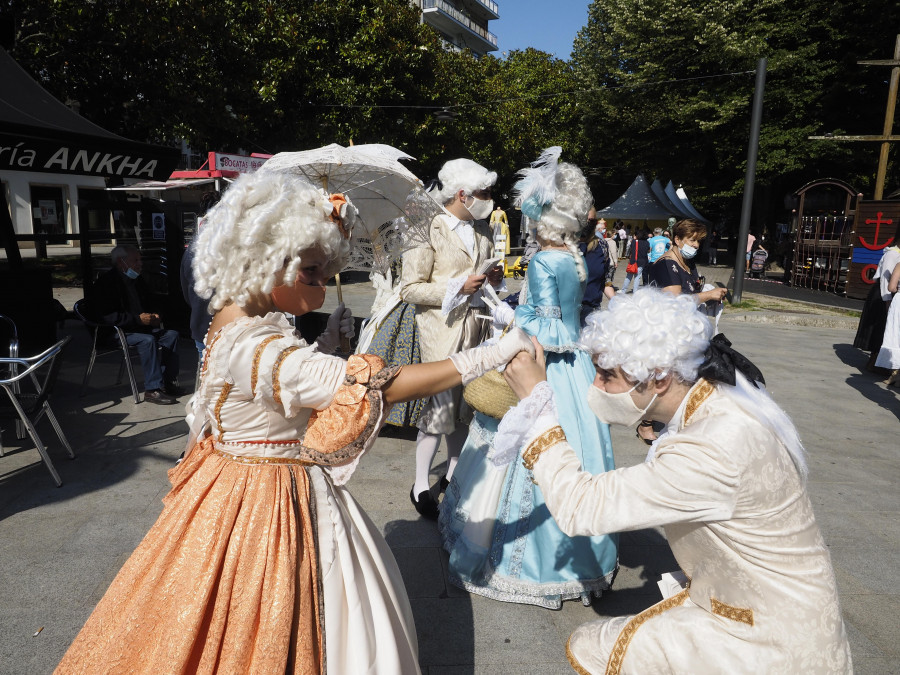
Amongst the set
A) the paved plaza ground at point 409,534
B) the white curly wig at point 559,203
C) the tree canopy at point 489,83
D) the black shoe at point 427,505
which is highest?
the tree canopy at point 489,83

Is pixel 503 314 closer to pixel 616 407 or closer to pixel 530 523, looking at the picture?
pixel 530 523

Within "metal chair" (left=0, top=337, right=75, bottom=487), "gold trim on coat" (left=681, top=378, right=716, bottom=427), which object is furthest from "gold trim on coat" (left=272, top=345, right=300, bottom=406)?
"metal chair" (left=0, top=337, right=75, bottom=487)

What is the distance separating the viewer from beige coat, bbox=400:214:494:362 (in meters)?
3.84

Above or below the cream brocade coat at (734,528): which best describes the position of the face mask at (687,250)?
above

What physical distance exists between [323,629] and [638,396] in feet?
3.45

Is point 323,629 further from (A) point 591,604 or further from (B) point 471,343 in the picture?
(B) point 471,343

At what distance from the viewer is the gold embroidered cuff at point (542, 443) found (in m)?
1.76

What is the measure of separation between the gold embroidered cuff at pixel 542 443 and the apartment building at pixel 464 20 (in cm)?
4385

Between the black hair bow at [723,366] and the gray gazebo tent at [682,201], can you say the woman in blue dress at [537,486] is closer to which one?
the black hair bow at [723,366]

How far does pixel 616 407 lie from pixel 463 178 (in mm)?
2440

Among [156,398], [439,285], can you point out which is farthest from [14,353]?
[439,285]

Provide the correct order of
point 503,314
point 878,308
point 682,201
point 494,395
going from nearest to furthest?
point 494,395 → point 503,314 → point 878,308 → point 682,201

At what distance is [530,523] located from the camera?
2852mm

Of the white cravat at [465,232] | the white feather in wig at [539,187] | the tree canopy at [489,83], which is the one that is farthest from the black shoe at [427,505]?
the tree canopy at [489,83]
